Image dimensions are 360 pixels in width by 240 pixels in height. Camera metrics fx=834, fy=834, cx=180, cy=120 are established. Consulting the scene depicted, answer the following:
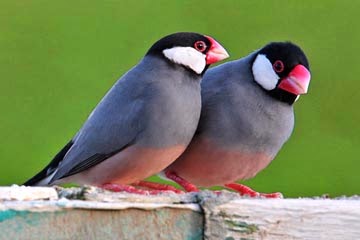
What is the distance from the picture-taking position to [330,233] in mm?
947

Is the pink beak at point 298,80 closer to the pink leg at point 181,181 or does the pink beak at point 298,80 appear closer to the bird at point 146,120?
the bird at point 146,120

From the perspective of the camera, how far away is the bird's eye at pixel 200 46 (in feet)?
4.62

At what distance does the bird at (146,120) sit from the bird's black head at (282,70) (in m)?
0.10

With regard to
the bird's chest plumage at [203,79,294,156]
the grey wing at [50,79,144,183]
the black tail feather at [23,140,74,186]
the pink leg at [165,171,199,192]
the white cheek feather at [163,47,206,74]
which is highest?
the white cheek feather at [163,47,206,74]

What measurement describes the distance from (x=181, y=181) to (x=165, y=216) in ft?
1.90

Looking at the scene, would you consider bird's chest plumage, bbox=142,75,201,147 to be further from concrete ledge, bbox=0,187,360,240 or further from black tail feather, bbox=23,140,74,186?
concrete ledge, bbox=0,187,360,240

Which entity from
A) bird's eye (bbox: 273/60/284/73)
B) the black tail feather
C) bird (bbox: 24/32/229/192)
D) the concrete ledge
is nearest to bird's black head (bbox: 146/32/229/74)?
bird (bbox: 24/32/229/192)

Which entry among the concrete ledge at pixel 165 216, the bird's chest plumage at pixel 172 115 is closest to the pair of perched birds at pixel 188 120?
the bird's chest plumage at pixel 172 115

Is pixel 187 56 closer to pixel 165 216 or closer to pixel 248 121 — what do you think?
pixel 248 121

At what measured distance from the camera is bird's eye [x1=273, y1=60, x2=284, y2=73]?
56.9 inches

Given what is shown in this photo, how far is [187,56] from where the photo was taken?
1.40 m

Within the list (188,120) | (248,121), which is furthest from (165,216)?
(248,121)

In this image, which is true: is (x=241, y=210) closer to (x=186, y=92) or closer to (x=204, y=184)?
(x=186, y=92)

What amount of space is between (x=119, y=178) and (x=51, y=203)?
543mm
